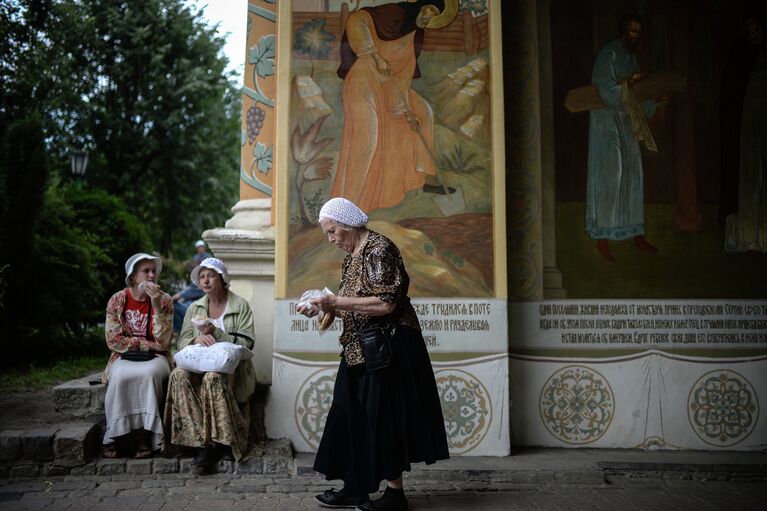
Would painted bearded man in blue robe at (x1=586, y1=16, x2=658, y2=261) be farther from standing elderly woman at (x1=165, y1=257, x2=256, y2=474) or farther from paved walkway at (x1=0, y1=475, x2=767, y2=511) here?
standing elderly woman at (x1=165, y1=257, x2=256, y2=474)

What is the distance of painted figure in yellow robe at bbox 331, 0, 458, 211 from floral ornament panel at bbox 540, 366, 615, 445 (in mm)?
1990

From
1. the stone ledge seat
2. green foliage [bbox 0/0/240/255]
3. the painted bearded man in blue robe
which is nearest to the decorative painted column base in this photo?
the stone ledge seat

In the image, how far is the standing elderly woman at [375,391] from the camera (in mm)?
4070

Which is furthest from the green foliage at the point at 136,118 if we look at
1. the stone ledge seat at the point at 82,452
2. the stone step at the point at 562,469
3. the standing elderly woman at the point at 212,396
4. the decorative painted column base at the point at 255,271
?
the stone step at the point at 562,469

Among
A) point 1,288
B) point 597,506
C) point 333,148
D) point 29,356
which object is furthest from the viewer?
point 29,356

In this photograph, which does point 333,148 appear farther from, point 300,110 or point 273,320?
point 273,320

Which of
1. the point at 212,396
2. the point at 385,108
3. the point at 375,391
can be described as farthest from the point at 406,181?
the point at 212,396

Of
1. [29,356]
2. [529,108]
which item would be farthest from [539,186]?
[29,356]

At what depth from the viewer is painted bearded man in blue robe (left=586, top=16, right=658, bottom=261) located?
6184 mm

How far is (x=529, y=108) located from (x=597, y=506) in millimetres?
3436

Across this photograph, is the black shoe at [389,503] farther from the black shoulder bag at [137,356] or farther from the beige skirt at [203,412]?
the black shoulder bag at [137,356]

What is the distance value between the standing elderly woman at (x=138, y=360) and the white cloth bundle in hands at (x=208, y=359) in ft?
1.13

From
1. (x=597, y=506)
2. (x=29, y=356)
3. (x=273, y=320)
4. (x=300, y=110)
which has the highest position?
(x=300, y=110)

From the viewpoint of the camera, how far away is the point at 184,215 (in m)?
22.3
